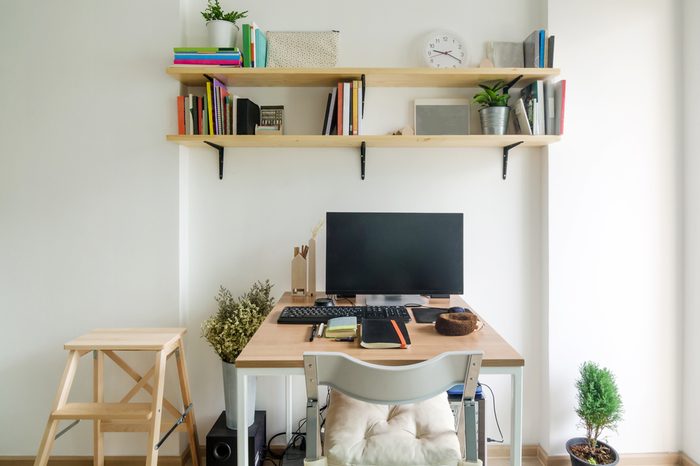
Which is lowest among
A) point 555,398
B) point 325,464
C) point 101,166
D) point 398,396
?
point 555,398

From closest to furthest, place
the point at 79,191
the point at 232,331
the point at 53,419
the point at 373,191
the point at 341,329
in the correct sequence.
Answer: the point at 341,329
the point at 53,419
the point at 232,331
the point at 79,191
the point at 373,191

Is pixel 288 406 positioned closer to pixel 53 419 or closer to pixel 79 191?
pixel 53 419

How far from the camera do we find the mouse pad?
1.75 meters

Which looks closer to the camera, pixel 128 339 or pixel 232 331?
pixel 128 339

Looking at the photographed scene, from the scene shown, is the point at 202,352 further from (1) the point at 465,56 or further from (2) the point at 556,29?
(2) the point at 556,29

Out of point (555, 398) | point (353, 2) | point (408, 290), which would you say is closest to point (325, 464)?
point (408, 290)

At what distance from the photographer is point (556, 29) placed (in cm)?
216

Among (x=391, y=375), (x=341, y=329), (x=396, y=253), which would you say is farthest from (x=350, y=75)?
(x=391, y=375)

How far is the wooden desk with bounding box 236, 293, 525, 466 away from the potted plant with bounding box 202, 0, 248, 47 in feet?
4.58

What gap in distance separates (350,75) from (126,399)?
187 centimetres

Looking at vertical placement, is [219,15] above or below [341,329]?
above

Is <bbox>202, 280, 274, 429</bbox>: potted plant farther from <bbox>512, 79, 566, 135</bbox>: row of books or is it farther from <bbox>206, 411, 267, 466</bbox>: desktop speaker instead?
<bbox>512, 79, 566, 135</bbox>: row of books

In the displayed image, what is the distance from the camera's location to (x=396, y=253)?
6.72 ft

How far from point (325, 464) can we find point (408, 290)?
943mm
